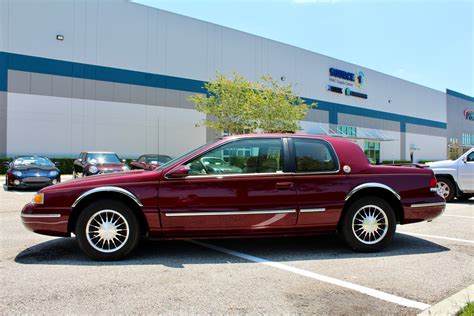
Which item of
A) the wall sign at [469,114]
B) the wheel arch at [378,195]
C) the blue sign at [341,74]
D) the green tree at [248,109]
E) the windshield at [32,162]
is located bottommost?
the wheel arch at [378,195]

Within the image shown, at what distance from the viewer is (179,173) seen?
4383mm

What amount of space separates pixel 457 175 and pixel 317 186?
297 inches

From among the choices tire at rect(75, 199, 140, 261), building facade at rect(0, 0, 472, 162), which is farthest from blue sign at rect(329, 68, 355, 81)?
tire at rect(75, 199, 140, 261)

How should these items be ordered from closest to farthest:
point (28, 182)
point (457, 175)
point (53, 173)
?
1. point (457, 175)
2. point (28, 182)
3. point (53, 173)

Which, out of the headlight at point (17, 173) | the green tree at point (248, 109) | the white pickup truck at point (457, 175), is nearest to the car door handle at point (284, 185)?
the white pickup truck at point (457, 175)

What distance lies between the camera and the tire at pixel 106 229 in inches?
171

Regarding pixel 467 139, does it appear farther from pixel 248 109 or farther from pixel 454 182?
pixel 454 182

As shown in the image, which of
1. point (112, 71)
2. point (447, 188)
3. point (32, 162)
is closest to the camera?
point (447, 188)

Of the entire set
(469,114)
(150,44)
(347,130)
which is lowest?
(347,130)

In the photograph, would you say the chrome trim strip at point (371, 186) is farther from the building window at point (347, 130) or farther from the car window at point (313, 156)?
the building window at point (347, 130)

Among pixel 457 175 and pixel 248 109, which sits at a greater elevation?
pixel 248 109

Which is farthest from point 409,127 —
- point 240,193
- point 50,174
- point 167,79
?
point 240,193

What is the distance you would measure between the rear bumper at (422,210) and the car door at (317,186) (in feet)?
3.45

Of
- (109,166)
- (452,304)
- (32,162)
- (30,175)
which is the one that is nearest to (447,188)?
(452,304)
